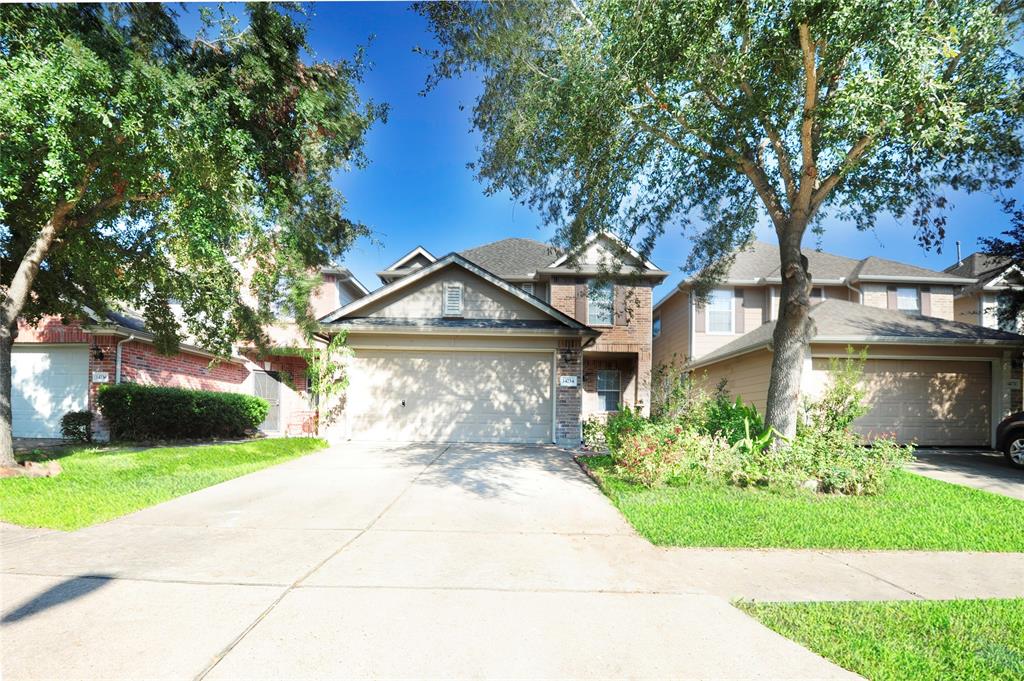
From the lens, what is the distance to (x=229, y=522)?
18.3 ft

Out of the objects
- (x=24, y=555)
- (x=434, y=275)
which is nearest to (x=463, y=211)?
(x=434, y=275)

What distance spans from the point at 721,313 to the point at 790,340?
10.7m

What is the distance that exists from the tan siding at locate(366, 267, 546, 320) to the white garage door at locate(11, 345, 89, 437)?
7.24m

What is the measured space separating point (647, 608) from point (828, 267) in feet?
66.5

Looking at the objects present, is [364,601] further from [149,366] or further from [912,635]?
[149,366]

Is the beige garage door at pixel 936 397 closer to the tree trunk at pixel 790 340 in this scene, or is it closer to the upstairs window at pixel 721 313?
the tree trunk at pixel 790 340

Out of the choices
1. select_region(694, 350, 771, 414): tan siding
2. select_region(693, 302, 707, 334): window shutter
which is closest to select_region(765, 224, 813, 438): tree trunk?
select_region(694, 350, 771, 414): tan siding

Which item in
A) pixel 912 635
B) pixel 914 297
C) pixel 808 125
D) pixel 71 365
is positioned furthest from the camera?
pixel 914 297

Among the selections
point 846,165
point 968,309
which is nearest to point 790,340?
point 846,165

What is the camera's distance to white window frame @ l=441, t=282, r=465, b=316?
1314cm

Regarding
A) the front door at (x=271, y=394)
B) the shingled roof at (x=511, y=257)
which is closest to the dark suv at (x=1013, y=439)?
the shingled roof at (x=511, y=257)

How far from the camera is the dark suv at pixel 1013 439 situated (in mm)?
10109

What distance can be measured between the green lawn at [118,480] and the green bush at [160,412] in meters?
1.46

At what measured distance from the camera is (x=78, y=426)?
12180mm
